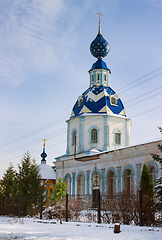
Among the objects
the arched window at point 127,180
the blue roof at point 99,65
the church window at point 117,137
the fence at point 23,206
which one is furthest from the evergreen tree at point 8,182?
the blue roof at point 99,65

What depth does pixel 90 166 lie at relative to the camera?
26422mm

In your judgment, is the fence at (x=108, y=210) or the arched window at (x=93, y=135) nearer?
the fence at (x=108, y=210)

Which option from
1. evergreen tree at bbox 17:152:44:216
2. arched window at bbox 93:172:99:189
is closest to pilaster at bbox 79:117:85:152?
arched window at bbox 93:172:99:189

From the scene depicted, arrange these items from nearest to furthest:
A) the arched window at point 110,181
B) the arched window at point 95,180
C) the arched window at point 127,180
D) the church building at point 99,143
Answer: the arched window at point 127,180, the church building at point 99,143, the arched window at point 110,181, the arched window at point 95,180

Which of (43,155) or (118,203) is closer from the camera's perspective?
(118,203)

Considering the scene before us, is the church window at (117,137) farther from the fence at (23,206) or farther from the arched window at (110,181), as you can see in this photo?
the fence at (23,206)

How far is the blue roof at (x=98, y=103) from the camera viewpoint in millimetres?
32188

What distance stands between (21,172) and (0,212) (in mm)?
3535

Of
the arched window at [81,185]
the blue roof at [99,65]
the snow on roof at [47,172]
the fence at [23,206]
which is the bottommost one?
the fence at [23,206]

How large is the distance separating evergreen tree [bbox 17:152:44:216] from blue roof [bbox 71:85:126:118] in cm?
1336

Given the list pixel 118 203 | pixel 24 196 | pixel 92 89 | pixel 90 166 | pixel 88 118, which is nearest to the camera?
pixel 118 203

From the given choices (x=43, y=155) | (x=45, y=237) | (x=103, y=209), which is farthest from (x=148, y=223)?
(x=43, y=155)

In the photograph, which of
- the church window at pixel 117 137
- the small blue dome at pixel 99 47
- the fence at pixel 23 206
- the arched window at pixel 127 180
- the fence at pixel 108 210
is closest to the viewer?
the fence at pixel 108 210

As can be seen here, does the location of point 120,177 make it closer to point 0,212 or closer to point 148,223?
point 0,212
